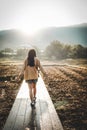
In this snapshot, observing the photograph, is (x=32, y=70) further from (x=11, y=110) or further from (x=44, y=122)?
(x=44, y=122)

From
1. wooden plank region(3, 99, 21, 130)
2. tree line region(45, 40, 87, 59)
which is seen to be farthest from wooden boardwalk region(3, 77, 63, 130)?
tree line region(45, 40, 87, 59)

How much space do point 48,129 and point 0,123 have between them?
1.30 m

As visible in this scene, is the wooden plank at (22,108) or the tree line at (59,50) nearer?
the wooden plank at (22,108)

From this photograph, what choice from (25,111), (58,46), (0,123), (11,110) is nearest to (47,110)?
(25,111)

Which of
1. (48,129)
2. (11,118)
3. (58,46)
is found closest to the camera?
(48,129)

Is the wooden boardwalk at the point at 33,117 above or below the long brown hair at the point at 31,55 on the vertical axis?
below

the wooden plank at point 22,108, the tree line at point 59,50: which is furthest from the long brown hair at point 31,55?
the tree line at point 59,50

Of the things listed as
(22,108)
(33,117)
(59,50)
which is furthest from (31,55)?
(59,50)

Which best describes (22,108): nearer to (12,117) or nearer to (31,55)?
(12,117)

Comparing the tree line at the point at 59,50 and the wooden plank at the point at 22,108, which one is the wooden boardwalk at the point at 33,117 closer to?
the wooden plank at the point at 22,108

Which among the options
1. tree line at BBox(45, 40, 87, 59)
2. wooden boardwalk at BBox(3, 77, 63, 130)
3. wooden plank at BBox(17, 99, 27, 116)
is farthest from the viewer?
tree line at BBox(45, 40, 87, 59)

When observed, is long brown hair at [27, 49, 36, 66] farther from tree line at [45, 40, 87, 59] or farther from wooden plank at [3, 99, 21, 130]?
tree line at [45, 40, 87, 59]

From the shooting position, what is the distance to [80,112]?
6.84 metres

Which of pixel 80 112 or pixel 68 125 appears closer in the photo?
pixel 68 125
